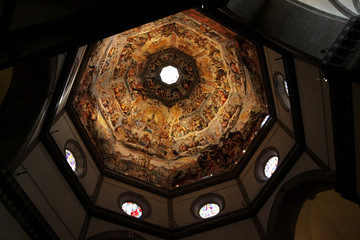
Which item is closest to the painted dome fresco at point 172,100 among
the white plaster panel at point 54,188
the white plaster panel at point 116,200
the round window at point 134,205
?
the white plaster panel at point 116,200

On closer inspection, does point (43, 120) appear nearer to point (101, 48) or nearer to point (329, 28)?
point (101, 48)

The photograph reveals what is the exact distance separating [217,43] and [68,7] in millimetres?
12716

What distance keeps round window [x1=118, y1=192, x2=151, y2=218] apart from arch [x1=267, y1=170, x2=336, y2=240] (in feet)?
17.5

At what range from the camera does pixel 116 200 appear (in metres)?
13.8

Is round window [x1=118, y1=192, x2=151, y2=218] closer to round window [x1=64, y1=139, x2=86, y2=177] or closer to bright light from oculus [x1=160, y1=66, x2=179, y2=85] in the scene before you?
round window [x1=64, y1=139, x2=86, y2=177]

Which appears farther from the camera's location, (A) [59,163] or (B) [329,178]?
(A) [59,163]

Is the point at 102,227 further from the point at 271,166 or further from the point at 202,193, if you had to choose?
the point at 271,166

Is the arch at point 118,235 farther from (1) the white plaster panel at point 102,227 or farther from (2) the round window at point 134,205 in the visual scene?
(2) the round window at point 134,205

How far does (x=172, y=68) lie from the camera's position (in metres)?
20.2

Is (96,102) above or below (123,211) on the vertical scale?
above

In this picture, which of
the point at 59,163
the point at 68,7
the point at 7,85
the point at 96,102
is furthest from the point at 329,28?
the point at 96,102

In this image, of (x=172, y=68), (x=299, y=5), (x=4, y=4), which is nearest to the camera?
(x=4, y=4)

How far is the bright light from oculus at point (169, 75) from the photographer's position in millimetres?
20156

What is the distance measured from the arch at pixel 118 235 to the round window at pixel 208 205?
2949 mm
